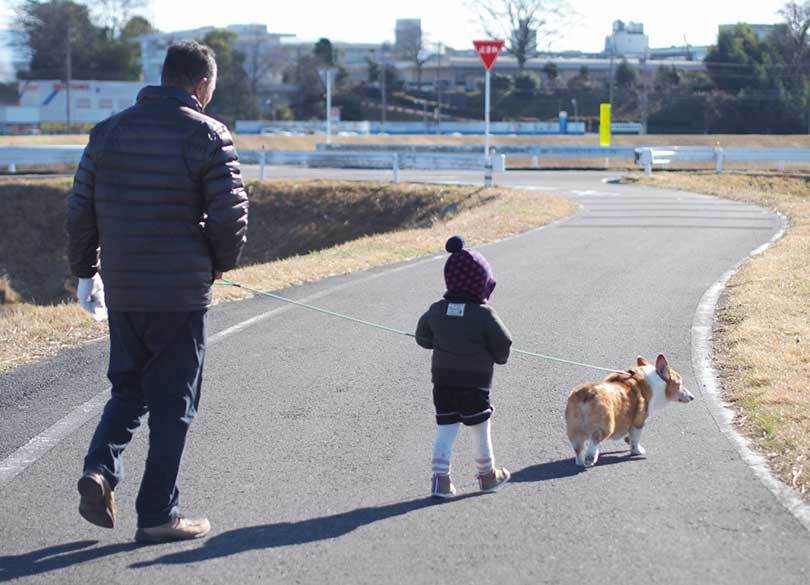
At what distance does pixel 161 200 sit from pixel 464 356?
162cm

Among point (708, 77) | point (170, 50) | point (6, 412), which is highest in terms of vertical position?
point (708, 77)

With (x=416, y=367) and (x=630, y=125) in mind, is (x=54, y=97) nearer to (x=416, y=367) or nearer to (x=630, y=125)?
(x=630, y=125)

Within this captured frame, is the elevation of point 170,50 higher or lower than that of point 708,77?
lower

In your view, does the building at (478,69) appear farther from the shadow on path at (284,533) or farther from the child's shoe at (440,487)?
the shadow on path at (284,533)

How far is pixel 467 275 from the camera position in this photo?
4926 millimetres

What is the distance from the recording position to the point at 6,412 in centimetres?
657

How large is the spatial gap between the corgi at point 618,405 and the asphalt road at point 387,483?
144 millimetres

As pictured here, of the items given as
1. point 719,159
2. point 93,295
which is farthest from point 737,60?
point 93,295

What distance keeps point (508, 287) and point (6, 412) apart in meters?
6.22

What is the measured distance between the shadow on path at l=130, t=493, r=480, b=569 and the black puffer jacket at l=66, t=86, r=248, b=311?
3.27 feet

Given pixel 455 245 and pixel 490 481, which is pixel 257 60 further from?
pixel 490 481

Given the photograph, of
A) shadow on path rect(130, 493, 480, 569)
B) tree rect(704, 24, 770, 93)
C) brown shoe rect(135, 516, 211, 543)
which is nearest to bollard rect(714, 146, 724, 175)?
tree rect(704, 24, 770, 93)

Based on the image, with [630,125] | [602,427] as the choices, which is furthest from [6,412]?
[630,125]

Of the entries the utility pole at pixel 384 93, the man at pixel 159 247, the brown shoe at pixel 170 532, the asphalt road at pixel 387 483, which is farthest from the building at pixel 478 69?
the brown shoe at pixel 170 532
